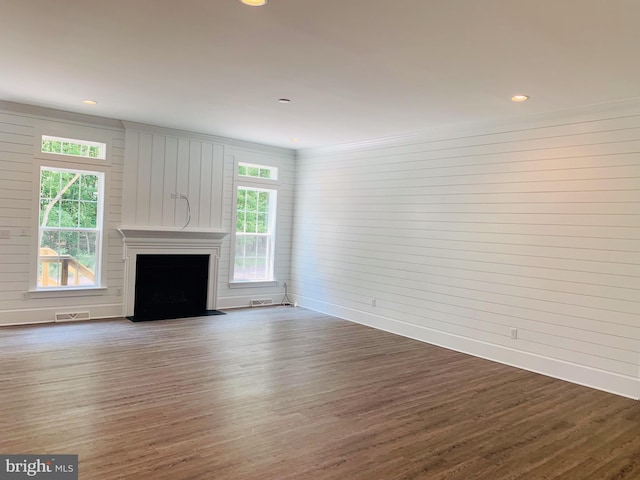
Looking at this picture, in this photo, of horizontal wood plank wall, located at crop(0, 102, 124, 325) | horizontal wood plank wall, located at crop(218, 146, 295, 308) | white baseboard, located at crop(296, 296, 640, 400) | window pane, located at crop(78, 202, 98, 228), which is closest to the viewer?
white baseboard, located at crop(296, 296, 640, 400)

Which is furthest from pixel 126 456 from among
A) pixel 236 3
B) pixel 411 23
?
pixel 411 23

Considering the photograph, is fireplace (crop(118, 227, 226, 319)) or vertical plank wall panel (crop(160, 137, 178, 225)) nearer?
fireplace (crop(118, 227, 226, 319))

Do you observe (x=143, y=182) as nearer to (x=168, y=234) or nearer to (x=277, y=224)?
(x=168, y=234)

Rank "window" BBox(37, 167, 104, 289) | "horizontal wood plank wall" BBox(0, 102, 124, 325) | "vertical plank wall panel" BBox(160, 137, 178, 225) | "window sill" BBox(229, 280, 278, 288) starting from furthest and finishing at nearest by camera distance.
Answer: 1. "window sill" BBox(229, 280, 278, 288)
2. "vertical plank wall panel" BBox(160, 137, 178, 225)
3. "window" BBox(37, 167, 104, 289)
4. "horizontal wood plank wall" BBox(0, 102, 124, 325)

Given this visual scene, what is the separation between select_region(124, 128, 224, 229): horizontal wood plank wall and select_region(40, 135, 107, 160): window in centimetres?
39

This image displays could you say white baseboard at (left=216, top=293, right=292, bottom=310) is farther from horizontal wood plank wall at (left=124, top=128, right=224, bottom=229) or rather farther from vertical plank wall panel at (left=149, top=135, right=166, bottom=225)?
vertical plank wall panel at (left=149, top=135, right=166, bottom=225)

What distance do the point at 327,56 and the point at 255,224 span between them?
472 centimetres

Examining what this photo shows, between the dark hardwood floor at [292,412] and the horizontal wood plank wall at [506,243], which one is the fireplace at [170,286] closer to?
the dark hardwood floor at [292,412]

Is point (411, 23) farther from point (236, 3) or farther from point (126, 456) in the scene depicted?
point (126, 456)

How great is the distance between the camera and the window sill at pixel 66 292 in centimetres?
586

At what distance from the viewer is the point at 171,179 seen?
6.81 metres

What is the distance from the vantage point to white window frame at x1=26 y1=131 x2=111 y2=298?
5.81 meters

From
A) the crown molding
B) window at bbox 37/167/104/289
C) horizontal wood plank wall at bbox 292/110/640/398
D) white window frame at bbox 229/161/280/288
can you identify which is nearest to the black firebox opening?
white window frame at bbox 229/161/280/288

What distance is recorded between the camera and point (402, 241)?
20.7ft
